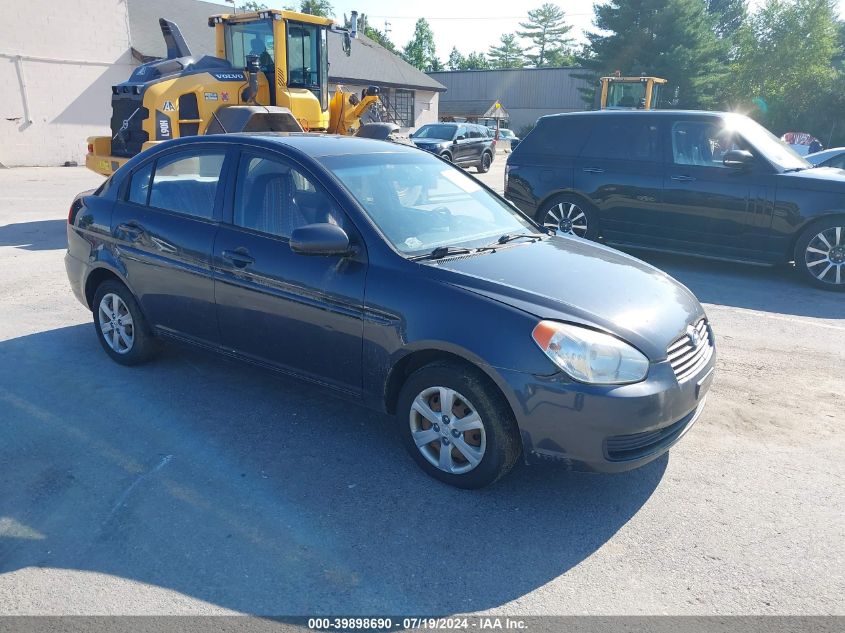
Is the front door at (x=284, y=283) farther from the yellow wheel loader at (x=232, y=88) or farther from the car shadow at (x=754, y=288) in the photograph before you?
the yellow wheel loader at (x=232, y=88)

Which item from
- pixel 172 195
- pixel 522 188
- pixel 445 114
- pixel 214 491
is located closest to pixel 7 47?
pixel 522 188

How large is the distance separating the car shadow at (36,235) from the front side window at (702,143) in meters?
8.10

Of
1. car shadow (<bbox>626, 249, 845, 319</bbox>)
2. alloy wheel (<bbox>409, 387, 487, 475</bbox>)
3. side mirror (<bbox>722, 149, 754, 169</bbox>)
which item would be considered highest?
side mirror (<bbox>722, 149, 754, 169</bbox>)

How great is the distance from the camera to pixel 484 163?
25.1 metres

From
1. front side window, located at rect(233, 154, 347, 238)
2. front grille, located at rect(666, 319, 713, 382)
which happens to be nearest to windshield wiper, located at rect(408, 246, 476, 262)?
front side window, located at rect(233, 154, 347, 238)

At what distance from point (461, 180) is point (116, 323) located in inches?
109

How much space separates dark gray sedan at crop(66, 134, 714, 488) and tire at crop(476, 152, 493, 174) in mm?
20553

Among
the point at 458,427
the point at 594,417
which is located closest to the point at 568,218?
the point at 458,427

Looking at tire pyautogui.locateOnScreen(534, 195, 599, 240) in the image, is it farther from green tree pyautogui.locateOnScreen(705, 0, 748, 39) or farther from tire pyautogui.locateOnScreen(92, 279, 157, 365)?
green tree pyautogui.locateOnScreen(705, 0, 748, 39)

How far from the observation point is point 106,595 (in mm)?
2715

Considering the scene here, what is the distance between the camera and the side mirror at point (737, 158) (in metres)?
7.59

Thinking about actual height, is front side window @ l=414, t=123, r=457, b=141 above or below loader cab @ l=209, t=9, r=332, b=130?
below

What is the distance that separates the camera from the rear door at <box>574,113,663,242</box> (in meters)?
8.34

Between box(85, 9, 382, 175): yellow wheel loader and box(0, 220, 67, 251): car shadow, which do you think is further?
box(85, 9, 382, 175): yellow wheel loader
